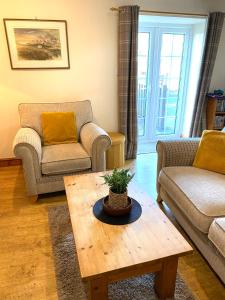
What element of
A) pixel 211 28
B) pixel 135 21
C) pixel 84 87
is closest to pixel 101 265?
pixel 84 87

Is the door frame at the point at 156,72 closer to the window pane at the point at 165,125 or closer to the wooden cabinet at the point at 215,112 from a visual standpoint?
the window pane at the point at 165,125

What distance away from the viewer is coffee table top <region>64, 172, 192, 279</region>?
1.16 meters

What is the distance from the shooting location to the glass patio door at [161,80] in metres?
3.55

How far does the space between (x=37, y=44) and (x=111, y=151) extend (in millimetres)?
1647

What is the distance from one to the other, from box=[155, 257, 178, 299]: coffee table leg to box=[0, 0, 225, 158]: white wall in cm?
240

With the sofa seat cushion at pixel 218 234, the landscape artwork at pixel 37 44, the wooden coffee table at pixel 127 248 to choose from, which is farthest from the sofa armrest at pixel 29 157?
the sofa seat cushion at pixel 218 234

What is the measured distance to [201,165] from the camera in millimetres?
2100

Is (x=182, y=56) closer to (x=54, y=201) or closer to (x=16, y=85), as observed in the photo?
(x=16, y=85)

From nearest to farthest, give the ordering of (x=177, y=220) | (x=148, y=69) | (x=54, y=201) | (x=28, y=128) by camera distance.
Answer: (x=177, y=220) < (x=54, y=201) < (x=28, y=128) < (x=148, y=69)

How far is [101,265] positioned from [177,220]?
3.54 feet

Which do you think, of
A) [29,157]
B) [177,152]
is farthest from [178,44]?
[29,157]

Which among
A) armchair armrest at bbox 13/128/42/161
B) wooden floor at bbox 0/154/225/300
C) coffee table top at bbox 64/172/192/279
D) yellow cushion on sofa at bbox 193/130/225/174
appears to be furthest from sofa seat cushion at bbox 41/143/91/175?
yellow cushion on sofa at bbox 193/130/225/174

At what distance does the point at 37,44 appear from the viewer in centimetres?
289

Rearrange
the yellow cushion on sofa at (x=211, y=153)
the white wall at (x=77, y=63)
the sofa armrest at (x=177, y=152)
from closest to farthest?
1. the yellow cushion on sofa at (x=211, y=153)
2. the sofa armrest at (x=177, y=152)
3. the white wall at (x=77, y=63)
